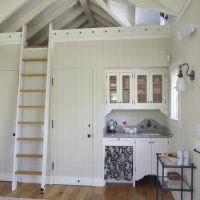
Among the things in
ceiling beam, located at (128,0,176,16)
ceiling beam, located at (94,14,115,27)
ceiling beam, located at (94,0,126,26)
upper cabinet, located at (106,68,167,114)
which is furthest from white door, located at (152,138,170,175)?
ceiling beam, located at (94,14,115,27)

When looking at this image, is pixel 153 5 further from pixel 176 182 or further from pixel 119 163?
pixel 119 163

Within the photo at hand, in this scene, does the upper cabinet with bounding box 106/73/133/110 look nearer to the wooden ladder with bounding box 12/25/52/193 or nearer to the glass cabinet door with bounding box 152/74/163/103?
the glass cabinet door with bounding box 152/74/163/103

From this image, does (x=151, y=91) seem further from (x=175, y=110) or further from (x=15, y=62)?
(x=15, y=62)

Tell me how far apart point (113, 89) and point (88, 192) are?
1.93 metres

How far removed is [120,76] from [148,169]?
181cm

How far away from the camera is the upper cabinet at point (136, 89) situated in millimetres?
4383

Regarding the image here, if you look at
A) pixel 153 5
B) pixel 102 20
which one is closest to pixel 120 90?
pixel 153 5

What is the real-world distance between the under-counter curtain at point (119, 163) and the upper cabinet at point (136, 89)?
31.1 inches

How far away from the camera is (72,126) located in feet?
14.4

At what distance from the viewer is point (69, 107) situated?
4422 mm

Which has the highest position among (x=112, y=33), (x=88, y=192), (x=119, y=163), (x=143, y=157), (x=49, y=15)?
(x=49, y=15)

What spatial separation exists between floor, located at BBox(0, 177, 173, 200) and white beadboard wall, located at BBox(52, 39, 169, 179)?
36cm

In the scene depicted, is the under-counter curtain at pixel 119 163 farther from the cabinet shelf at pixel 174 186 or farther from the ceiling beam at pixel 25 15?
the ceiling beam at pixel 25 15

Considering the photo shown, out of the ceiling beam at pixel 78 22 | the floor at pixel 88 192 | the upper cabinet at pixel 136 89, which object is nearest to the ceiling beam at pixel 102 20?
the ceiling beam at pixel 78 22
